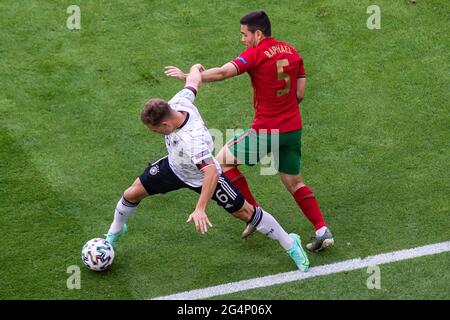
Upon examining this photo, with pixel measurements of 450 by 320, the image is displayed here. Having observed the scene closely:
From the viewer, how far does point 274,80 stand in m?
8.54

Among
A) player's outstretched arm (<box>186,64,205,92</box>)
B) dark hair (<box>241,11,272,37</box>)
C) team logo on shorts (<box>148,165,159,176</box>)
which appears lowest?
team logo on shorts (<box>148,165,159,176</box>)

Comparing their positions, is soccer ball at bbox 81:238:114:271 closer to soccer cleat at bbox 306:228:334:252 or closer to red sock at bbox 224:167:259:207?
red sock at bbox 224:167:259:207

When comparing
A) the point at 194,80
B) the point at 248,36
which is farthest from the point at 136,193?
the point at 248,36

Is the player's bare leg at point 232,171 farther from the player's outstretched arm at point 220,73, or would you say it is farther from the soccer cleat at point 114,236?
the soccer cleat at point 114,236

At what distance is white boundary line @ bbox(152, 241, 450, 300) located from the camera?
27.5 feet

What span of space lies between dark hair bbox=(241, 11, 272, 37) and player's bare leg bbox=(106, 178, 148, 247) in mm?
1861

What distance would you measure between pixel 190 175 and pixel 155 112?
0.83 m

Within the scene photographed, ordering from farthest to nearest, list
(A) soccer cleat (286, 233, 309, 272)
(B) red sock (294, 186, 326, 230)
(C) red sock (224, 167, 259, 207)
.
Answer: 1. (C) red sock (224, 167, 259, 207)
2. (B) red sock (294, 186, 326, 230)
3. (A) soccer cleat (286, 233, 309, 272)

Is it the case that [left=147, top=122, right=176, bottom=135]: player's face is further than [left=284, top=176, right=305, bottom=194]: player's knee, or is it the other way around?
[left=284, top=176, right=305, bottom=194]: player's knee

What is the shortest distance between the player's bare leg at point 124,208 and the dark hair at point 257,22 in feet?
6.11

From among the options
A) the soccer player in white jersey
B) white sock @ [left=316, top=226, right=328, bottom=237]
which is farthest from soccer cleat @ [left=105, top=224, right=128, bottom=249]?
white sock @ [left=316, top=226, right=328, bottom=237]

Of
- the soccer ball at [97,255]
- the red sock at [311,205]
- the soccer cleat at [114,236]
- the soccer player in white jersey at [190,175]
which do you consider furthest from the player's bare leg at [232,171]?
the soccer ball at [97,255]

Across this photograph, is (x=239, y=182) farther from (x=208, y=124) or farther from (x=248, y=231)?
(x=208, y=124)

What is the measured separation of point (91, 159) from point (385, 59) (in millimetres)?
4135
